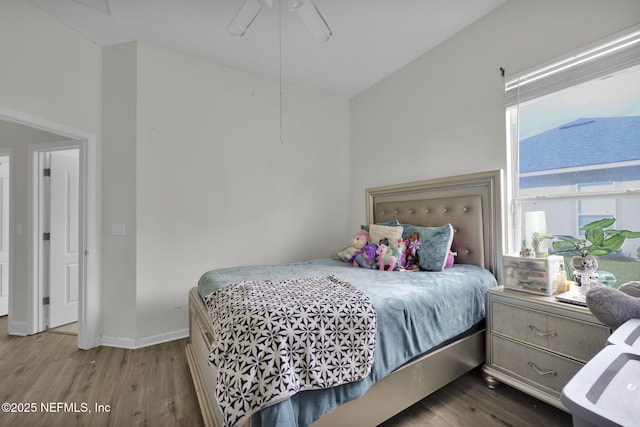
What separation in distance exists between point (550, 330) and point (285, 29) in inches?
115

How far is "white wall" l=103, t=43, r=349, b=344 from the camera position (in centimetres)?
256

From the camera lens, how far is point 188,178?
276 cm

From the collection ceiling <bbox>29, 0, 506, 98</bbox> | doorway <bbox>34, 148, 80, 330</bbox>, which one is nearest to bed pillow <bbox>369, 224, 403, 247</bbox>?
ceiling <bbox>29, 0, 506, 98</bbox>

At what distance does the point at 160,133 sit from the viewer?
264 centimetres

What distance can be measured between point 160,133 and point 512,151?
3109 millimetres

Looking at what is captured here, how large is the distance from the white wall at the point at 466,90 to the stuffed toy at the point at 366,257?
1.03 m

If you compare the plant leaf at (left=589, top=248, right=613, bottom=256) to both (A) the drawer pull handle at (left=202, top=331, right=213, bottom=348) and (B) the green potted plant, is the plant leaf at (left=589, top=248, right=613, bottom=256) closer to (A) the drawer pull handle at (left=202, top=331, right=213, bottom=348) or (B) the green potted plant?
(B) the green potted plant

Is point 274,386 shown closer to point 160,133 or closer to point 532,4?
point 160,133

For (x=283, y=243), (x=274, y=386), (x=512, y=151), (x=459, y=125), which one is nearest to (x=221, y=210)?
(x=283, y=243)

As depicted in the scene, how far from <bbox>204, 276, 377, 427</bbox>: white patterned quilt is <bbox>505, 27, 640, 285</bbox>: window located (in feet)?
4.86

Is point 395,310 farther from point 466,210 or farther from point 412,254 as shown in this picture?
point 466,210

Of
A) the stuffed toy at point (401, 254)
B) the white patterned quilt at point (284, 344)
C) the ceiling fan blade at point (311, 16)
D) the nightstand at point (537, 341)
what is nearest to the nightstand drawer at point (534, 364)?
the nightstand at point (537, 341)

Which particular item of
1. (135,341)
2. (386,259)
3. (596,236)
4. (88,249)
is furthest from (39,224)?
(596,236)

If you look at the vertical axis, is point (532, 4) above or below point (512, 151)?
above
